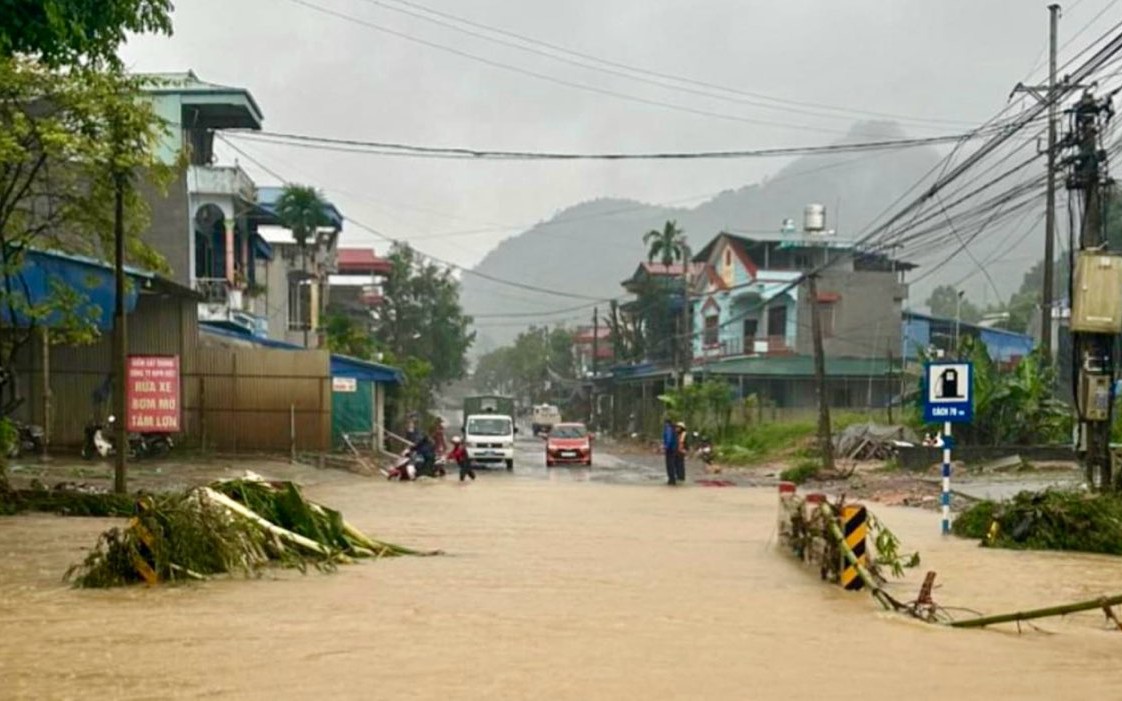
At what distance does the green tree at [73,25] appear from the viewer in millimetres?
11078

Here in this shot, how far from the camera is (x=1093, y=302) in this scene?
18672mm

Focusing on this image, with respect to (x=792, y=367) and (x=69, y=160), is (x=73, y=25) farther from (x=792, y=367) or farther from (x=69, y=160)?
(x=792, y=367)

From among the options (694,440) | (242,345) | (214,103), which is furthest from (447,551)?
(694,440)

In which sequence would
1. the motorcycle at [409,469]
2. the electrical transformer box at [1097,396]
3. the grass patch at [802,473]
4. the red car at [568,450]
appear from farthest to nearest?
the red car at [568,450] < the grass patch at [802,473] < the motorcycle at [409,469] < the electrical transformer box at [1097,396]

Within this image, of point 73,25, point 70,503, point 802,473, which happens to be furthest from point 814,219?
point 73,25

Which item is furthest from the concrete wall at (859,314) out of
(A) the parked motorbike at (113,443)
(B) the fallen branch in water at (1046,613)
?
(B) the fallen branch in water at (1046,613)

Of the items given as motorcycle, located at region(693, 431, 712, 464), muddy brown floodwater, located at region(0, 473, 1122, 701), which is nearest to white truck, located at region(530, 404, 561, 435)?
motorcycle, located at region(693, 431, 712, 464)

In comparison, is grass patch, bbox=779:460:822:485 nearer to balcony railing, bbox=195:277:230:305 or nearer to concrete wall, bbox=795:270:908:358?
balcony railing, bbox=195:277:230:305

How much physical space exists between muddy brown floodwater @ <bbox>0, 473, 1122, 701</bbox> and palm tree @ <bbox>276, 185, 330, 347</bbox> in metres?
34.8

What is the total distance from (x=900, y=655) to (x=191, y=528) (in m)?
7.25

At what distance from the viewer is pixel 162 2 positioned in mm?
13234

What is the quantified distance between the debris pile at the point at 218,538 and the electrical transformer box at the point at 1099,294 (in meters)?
11.8

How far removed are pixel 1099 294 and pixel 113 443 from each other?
22457 mm

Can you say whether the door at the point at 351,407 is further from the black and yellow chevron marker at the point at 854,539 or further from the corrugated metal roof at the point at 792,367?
the black and yellow chevron marker at the point at 854,539
